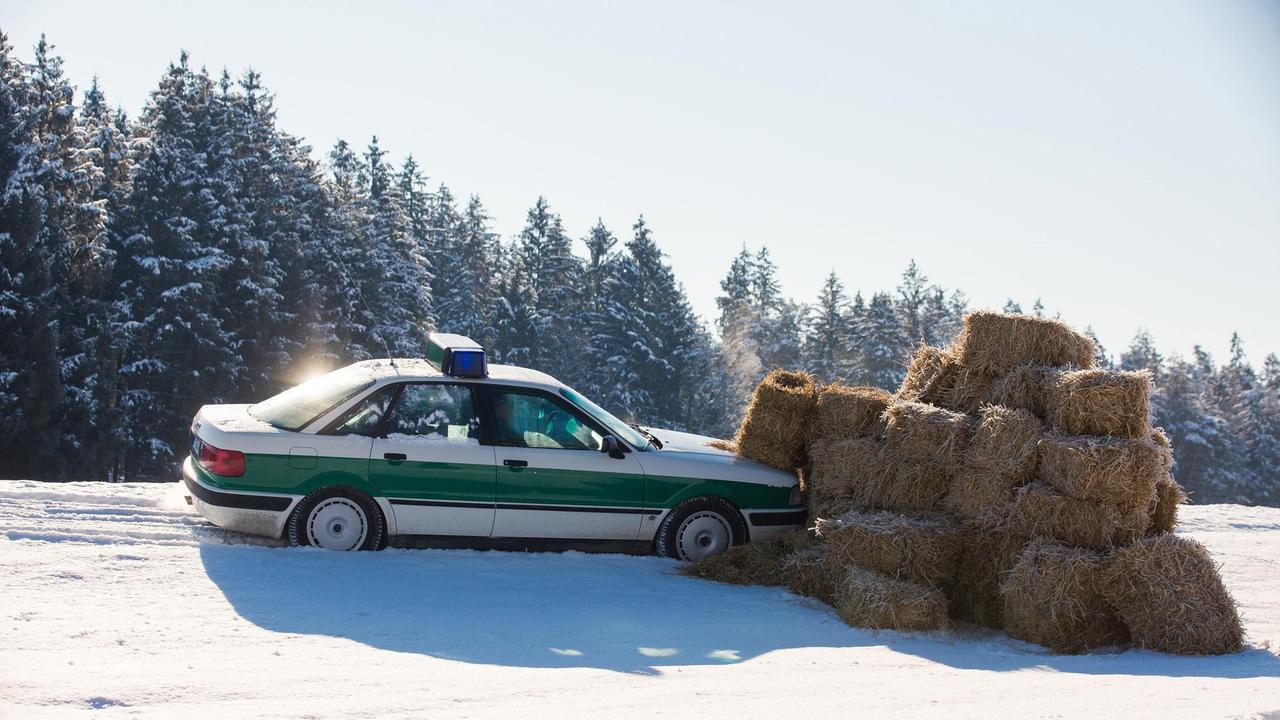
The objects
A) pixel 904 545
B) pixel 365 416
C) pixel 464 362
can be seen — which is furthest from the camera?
pixel 464 362

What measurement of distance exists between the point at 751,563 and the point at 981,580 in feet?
6.28

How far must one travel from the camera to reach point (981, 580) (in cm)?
873

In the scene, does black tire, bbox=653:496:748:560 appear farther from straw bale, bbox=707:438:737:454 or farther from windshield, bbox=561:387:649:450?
straw bale, bbox=707:438:737:454

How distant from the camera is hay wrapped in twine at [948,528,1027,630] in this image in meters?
8.61

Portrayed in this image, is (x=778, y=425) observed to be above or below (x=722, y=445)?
above

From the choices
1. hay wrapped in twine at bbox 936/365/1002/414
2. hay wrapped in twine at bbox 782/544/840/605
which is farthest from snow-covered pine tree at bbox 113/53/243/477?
hay wrapped in twine at bbox 936/365/1002/414

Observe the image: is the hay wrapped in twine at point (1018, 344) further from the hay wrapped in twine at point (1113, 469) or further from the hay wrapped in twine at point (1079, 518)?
the hay wrapped in twine at point (1079, 518)

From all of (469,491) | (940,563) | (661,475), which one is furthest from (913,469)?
(469,491)

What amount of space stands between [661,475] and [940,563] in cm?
252

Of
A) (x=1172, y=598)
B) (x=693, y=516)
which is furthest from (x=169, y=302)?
(x=1172, y=598)

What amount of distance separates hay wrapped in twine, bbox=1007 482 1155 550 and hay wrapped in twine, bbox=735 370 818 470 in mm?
2490

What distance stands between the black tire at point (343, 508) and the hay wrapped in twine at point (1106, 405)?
5548 millimetres

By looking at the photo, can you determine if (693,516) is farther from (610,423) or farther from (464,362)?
(464,362)

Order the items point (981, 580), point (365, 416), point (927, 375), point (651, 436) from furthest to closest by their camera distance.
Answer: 1. point (651, 436)
2. point (927, 375)
3. point (365, 416)
4. point (981, 580)
